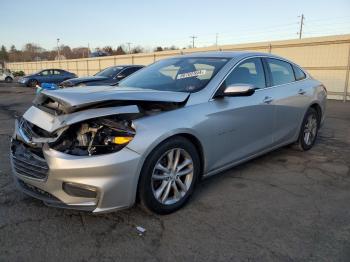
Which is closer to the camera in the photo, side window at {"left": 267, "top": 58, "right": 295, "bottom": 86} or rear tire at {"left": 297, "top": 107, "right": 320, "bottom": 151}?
side window at {"left": 267, "top": 58, "right": 295, "bottom": 86}

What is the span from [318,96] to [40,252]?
493cm

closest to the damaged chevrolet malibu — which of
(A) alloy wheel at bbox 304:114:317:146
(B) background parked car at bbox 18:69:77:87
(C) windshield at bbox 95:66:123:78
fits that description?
(A) alloy wheel at bbox 304:114:317:146

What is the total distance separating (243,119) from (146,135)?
59.5 inches

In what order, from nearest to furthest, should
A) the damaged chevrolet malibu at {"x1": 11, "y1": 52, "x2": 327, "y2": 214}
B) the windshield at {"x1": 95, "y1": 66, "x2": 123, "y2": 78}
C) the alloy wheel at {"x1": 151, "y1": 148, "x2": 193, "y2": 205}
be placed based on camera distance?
the damaged chevrolet malibu at {"x1": 11, "y1": 52, "x2": 327, "y2": 214}
the alloy wheel at {"x1": 151, "y1": 148, "x2": 193, "y2": 205}
the windshield at {"x1": 95, "y1": 66, "x2": 123, "y2": 78}

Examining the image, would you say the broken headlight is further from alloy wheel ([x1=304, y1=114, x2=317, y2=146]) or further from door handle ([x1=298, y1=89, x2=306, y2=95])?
alloy wheel ([x1=304, y1=114, x2=317, y2=146])

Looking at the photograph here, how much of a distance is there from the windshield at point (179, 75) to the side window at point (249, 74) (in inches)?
7.5

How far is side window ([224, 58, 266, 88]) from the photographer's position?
3953 millimetres

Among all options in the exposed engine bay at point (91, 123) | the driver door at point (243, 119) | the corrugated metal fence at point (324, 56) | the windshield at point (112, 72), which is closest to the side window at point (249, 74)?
the driver door at point (243, 119)

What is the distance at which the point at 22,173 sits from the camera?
121 inches

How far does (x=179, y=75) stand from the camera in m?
4.09

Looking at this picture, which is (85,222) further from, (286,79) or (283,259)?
(286,79)

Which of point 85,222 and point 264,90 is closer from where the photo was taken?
point 85,222

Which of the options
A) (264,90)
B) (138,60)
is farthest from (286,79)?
(138,60)

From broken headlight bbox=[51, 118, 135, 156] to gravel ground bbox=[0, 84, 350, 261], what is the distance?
75cm
